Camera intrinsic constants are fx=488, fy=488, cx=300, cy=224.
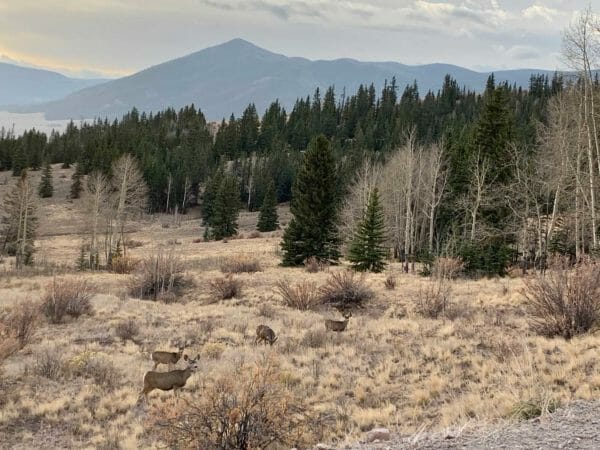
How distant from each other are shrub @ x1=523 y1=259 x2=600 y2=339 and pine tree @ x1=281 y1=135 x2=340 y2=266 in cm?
2126

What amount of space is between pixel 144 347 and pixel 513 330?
886 centimetres

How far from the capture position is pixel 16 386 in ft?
29.2

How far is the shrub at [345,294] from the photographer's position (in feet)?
56.6

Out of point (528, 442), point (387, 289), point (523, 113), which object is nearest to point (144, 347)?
point (528, 442)

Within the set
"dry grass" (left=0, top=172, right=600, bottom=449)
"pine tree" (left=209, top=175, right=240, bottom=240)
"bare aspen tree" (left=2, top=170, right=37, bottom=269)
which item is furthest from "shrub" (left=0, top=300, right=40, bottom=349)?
"pine tree" (left=209, top=175, right=240, bottom=240)

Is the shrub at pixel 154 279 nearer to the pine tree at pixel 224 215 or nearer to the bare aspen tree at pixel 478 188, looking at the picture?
the bare aspen tree at pixel 478 188

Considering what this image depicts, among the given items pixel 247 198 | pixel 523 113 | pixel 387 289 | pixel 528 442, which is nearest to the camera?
pixel 528 442

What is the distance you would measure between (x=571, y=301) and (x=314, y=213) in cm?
2262

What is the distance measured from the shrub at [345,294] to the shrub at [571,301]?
24.6ft

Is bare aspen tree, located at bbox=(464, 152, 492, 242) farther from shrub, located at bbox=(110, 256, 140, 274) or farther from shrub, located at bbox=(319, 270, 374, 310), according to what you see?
shrub, located at bbox=(110, 256, 140, 274)

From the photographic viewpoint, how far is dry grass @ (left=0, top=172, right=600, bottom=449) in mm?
6934

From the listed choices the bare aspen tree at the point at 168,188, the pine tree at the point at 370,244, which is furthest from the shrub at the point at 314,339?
the bare aspen tree at the point at 168,188

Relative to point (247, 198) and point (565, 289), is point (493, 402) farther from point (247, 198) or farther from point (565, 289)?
point (247, 198)

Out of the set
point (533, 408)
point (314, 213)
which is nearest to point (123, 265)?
point (314, 213)
